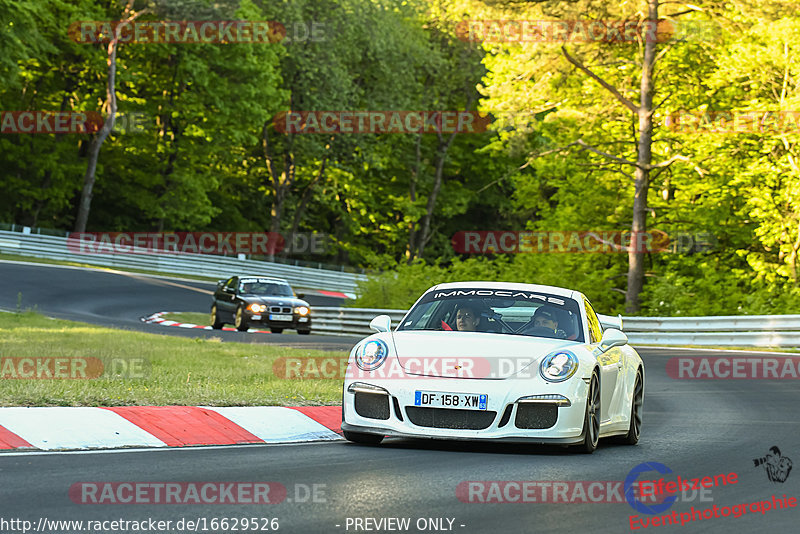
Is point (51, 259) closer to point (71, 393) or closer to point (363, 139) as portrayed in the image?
point (363, 139)

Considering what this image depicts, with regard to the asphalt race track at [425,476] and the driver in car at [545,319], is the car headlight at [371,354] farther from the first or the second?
the driver in car at [545,319]

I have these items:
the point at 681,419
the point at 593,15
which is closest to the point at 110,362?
the point at 681,419

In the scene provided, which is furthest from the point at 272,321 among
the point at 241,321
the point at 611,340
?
the point at 611,340

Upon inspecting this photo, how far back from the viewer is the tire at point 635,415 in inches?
405

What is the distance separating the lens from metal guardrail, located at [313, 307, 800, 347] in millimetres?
23891

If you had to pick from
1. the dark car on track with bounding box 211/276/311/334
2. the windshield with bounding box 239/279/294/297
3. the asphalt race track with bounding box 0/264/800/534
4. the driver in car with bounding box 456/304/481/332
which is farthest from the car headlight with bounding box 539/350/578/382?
the windshield with bounding box 239/279/294/297

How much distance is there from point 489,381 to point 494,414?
250mm

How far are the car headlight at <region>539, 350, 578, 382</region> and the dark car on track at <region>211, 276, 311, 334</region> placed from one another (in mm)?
22422

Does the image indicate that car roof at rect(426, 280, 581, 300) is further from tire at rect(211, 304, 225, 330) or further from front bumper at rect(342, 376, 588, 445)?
tire at rect(211, 304, 225, 330)

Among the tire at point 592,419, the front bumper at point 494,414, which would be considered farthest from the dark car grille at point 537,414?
the tire at point 592,419

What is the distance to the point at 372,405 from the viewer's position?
905 centimetres

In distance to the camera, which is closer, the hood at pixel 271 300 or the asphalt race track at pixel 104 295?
the asphalt race track at pixel 104 295

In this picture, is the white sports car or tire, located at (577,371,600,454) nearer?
the white sports car

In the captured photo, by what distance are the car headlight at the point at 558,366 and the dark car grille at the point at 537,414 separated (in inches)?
9.0
